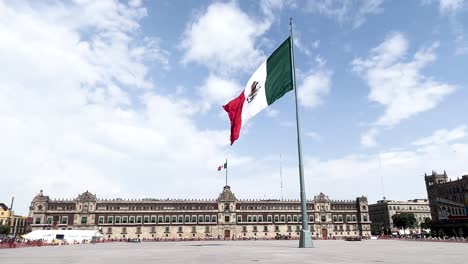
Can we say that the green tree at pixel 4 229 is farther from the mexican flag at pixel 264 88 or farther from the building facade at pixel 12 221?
the mexican flag at pixel 264 88

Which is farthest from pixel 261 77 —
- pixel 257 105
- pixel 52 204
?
pixel 52 204

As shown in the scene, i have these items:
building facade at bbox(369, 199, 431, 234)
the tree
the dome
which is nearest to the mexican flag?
the dome

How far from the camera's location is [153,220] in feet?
307

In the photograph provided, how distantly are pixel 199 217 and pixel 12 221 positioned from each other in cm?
7109

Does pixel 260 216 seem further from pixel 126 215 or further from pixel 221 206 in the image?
pixel 126 215

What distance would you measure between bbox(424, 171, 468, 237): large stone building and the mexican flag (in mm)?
68090

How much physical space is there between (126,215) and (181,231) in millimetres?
14820

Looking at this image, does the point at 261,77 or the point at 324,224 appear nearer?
the point at 261,77

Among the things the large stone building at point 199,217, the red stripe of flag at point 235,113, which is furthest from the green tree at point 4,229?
the red stripe of flag at point 235,113

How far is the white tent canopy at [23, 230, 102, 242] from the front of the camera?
64.3 meters

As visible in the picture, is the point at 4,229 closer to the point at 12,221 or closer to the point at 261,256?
the point at 12,221

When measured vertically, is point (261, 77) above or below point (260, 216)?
above

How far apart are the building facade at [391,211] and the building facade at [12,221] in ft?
421

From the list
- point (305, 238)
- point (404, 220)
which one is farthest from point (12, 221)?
point (305, 238)
